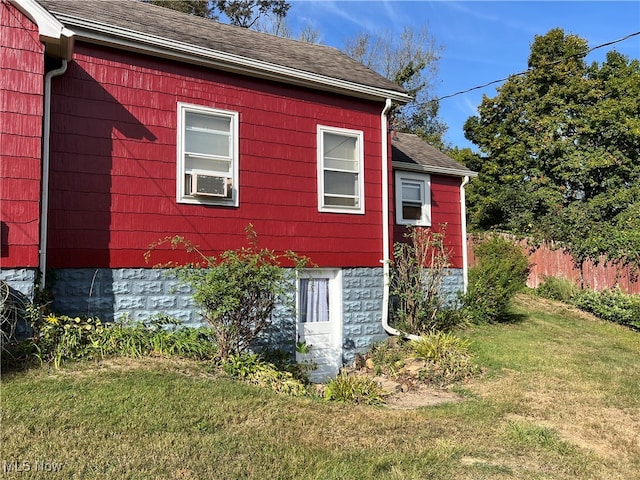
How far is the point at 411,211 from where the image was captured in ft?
39.7

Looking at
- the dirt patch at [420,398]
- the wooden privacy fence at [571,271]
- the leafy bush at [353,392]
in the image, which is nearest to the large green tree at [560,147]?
the wooden privacy fence at [571,271]

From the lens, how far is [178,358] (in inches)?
260

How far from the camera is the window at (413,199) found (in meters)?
11.8

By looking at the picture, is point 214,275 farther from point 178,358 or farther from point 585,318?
point 585,318

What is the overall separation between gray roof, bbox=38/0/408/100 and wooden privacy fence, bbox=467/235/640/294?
9.10 m

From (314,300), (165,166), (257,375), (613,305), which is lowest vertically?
(257,375)

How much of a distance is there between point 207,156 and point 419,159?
20.5ft

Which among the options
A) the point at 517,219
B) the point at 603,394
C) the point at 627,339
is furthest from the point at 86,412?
Result: the point at 517,219

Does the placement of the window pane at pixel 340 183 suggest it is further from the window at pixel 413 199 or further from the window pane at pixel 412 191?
the window pane at pixel 412 191

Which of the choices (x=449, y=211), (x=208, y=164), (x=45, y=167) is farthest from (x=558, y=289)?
(x=45, y=167)

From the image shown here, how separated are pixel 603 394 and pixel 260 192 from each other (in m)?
5.82

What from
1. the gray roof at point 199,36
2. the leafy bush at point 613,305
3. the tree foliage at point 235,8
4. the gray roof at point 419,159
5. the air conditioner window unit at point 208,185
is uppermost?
the tree foliage at point 235,8

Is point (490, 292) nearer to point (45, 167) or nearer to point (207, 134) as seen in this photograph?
point (207, 134)

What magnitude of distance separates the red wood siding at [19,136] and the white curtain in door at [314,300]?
4.29 metres
